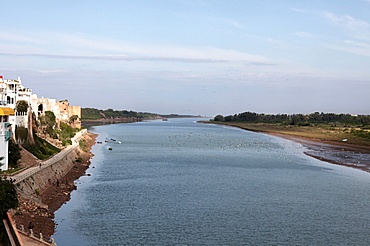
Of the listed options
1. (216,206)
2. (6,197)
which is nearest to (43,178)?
(216,206)

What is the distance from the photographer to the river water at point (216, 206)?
1174 inches

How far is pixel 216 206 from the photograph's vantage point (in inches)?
1505

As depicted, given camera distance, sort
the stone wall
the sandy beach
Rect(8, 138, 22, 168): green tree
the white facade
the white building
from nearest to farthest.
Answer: the stone wall → the white facade → Rect(8, 138, 22, 168): green tree → the white building → the sandy beach

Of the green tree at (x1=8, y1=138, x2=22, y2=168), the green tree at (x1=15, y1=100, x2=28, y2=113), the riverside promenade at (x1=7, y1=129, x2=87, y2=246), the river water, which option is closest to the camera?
the riverside promenade at (x1=7, y1=129, x2=87, y2=246)

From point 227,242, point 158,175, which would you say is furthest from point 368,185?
point 227,242

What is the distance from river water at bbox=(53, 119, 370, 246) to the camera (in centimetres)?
2983

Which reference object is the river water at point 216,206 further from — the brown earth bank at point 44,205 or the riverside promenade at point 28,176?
the riverside promenade at point 28,176

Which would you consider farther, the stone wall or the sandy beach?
the sandy beach

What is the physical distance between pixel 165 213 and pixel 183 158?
1592 inches

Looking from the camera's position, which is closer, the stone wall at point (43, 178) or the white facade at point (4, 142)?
the stone wall at point (43, 178)

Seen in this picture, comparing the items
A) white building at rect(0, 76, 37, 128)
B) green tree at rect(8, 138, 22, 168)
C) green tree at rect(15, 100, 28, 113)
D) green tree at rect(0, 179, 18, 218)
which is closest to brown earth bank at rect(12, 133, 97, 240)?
green tree at rect(0, 179, 18, 218)

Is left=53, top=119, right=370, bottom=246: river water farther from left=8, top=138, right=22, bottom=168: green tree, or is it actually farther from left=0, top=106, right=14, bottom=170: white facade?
left=0, top=106, right=14, bottom=170: white facade

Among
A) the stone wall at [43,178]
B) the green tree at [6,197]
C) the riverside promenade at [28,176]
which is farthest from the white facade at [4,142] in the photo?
the green tree at [6,197]

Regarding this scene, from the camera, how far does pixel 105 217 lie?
34062 mm
